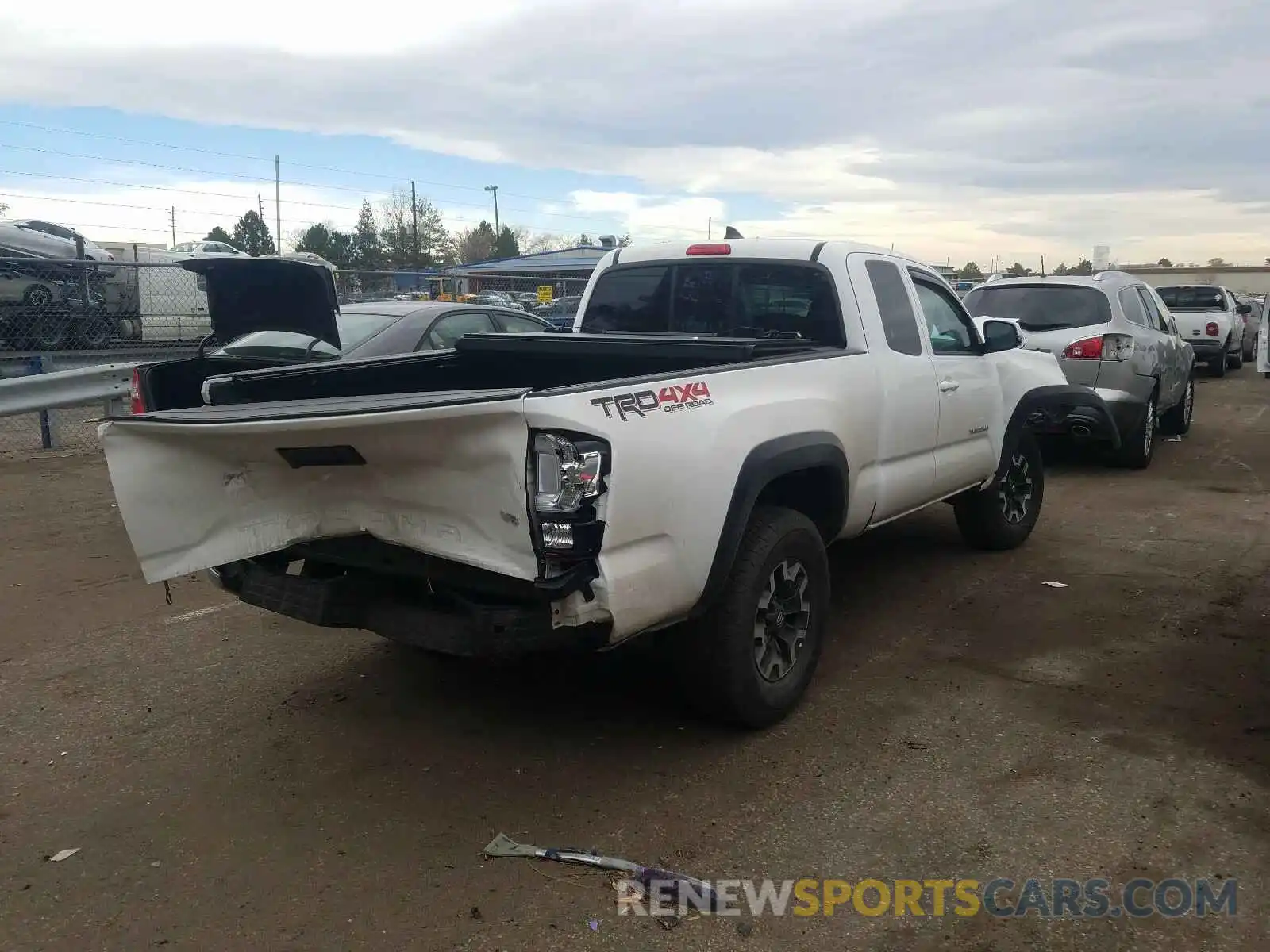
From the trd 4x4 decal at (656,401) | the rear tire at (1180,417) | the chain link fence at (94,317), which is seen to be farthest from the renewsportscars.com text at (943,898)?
the rear tire at (1180,417)

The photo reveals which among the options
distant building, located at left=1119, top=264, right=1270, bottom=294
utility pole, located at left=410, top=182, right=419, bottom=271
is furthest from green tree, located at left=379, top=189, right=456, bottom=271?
distant building, located at left=1119, top=264, right=1270, bottom=294

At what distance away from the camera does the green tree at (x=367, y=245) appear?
2731 inches

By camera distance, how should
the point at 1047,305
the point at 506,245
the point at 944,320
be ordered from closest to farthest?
the point at 944,320, the point at 1047,305, the point at 506,245

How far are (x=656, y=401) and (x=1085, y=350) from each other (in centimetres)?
751

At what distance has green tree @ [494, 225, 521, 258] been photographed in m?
75.1

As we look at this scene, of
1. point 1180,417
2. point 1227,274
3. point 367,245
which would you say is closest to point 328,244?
point 367,245

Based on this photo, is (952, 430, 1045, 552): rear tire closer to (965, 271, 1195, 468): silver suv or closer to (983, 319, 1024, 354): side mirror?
(983, 319, 1024, 354): side mirror

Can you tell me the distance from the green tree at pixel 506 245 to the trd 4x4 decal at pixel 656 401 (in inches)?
2844

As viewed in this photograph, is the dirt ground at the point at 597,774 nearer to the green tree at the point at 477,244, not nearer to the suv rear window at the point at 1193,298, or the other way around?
the suv rear window at the point at 1193,298

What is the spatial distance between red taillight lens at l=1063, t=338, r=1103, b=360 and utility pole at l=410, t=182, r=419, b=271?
60446mm

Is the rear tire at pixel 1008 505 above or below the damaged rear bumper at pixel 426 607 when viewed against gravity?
below

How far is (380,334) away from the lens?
8.31 meters

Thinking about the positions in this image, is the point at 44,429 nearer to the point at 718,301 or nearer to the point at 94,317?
the point at 94,317

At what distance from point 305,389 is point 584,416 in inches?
68.6
